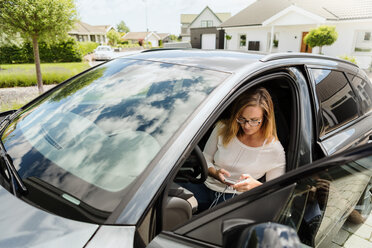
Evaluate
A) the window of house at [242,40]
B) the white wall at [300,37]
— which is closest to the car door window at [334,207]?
the white wall at [300,37]

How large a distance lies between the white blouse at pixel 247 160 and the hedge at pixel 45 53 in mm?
23513

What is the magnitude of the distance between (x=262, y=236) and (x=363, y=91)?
91.5 inches

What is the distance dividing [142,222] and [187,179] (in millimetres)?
643

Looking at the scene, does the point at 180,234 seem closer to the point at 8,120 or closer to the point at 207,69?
the point at 207,69

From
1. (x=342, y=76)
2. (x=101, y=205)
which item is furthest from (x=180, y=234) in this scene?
(x=342, y=76)

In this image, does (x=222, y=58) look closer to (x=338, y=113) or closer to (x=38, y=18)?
(x=338, y=113)

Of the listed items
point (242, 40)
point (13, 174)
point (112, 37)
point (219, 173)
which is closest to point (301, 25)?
point (242, 40)

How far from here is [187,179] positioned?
64.1 inches

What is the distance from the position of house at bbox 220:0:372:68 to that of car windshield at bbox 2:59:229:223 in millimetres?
18888

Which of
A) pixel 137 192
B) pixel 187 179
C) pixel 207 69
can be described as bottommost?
pixel 187 179

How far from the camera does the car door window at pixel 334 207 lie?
0.95 meters

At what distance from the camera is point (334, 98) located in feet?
6.88

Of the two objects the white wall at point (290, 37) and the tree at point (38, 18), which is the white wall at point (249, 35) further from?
the tree at point (38, 18)

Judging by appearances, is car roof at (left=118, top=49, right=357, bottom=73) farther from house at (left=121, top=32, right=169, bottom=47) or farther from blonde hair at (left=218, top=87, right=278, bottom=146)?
house at (left=121, top=32, right=169, bottom=47)
